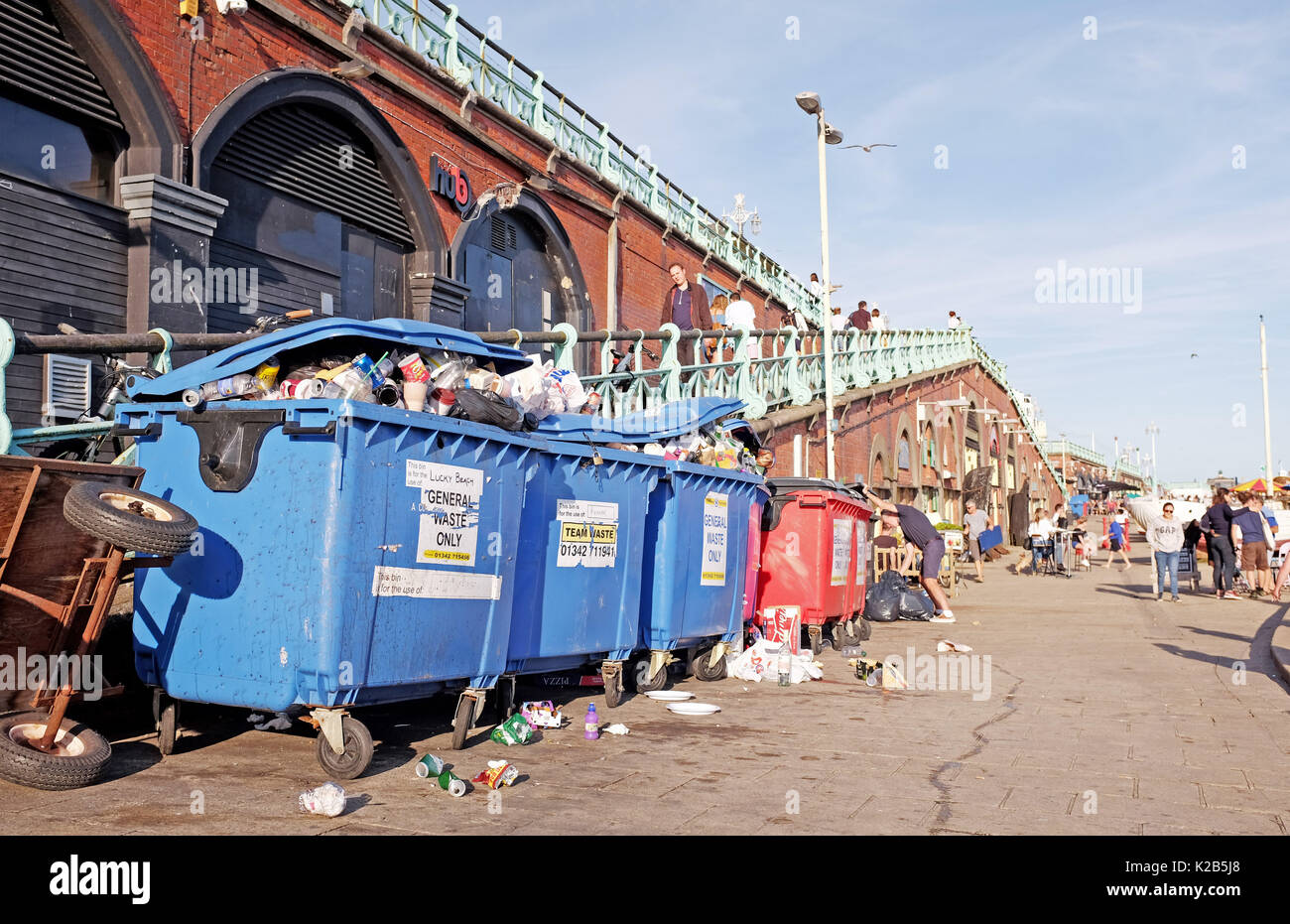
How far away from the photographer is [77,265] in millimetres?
10516

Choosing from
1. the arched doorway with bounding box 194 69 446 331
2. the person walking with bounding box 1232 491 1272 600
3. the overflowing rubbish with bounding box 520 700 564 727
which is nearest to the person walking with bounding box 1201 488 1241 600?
the person walking with bounding box 1232 491 1272 600

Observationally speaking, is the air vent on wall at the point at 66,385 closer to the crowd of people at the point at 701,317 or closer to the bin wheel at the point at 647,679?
the bin wheel at the point at 647,679

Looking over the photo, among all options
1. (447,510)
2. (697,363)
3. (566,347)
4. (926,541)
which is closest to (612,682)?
(447,510)

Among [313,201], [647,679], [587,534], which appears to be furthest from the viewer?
[313,201]

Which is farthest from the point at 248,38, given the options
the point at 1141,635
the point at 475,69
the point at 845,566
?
the point at 1141,635

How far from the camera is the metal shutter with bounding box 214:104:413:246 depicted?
41.9 feet

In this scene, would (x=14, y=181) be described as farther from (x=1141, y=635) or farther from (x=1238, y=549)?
(x=1238, y=549)

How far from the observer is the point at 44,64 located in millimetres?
10125

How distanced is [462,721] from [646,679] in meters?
2.43

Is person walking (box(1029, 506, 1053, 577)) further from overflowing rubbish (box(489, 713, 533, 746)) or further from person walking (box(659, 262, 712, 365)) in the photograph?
overflowing rubbish (box(489, 713, 533, 746))

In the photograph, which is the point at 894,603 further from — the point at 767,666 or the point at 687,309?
the point at 687,309

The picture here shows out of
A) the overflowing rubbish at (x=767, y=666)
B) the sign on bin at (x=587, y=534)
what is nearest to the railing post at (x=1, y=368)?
the sign on bin at (x=587, y=534)

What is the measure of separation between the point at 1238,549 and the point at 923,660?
10.3m

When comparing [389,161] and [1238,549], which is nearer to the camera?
[389,161]
